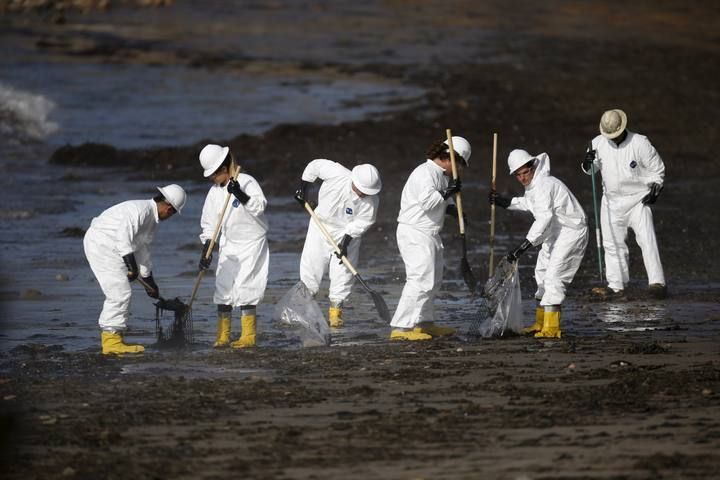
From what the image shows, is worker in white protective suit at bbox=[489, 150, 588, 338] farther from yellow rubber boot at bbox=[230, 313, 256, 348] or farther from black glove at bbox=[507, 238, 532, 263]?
yellow rubber boot at bbox=[230, 313, 256, 348]

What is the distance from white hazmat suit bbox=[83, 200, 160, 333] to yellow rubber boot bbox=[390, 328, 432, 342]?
226cm

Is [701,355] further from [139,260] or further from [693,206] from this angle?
[693,206]

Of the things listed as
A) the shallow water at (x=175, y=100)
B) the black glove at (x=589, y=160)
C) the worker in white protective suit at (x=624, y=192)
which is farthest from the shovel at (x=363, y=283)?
the shallow water at (x=175, y=100)

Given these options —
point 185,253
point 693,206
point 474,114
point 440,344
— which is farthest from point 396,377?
point 474,114

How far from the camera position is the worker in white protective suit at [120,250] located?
39.4 feet

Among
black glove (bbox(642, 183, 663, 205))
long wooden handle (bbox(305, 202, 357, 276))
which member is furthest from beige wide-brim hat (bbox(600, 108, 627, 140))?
long wooden handle (bbox(305, 202, 357, 276))

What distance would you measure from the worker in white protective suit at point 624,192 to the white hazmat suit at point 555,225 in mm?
2174

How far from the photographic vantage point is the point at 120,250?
472 inches

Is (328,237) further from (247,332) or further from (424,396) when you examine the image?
(424,396)

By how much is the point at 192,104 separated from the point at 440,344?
2052 centimetres

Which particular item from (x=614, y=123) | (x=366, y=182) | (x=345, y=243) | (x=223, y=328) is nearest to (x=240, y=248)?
(x=223, y=328)

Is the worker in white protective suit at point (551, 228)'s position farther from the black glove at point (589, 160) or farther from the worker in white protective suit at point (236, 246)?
the black glove at point (589, 160)

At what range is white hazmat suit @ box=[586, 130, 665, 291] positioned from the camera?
14.9m

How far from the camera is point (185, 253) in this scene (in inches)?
706
